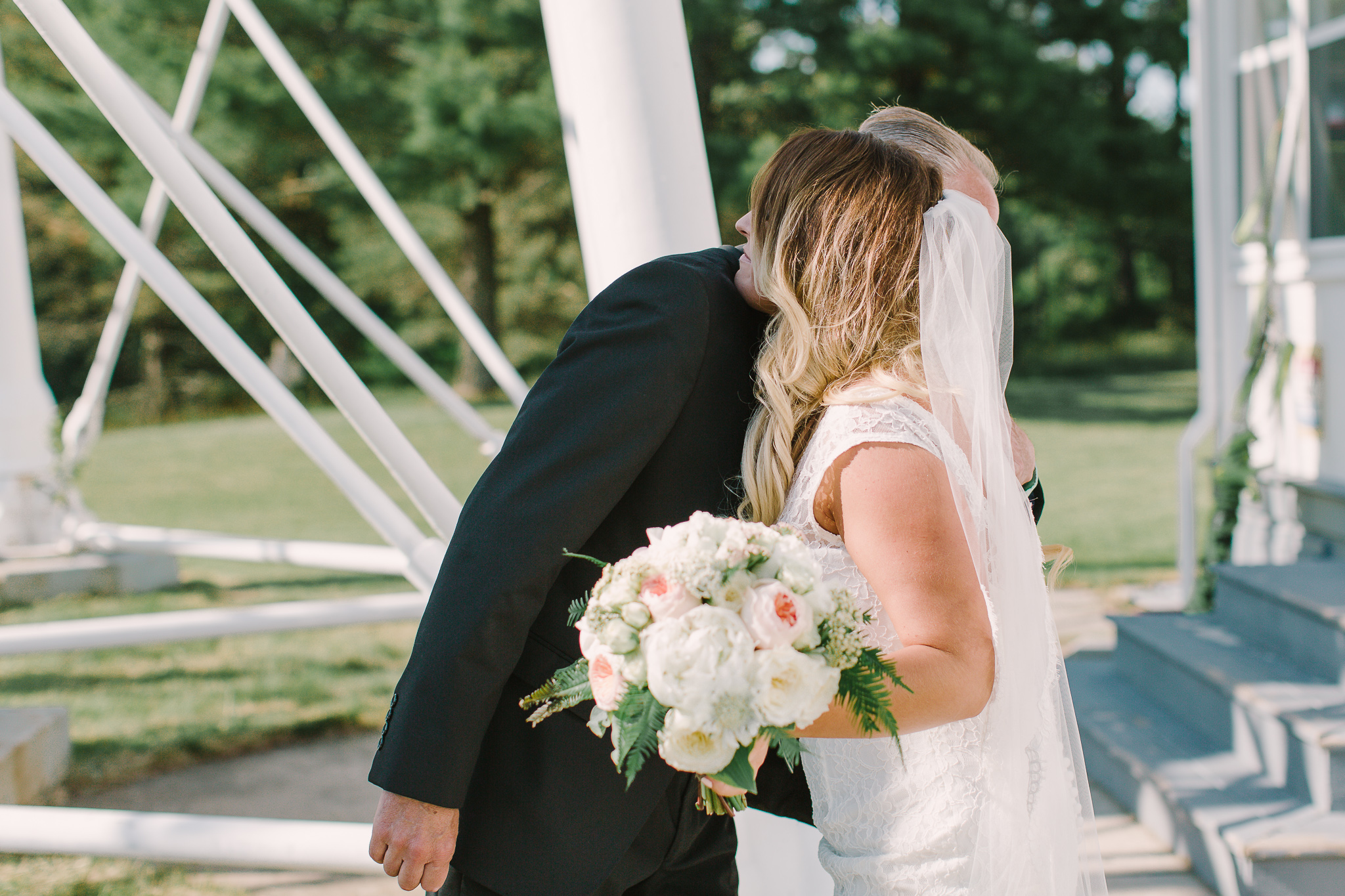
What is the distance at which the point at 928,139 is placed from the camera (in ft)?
6.84

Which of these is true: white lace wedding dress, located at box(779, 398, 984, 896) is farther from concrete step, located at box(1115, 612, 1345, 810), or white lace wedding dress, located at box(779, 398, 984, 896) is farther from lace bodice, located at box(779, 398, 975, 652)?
concrete step, located at box(1115, 612, 1345, 810)

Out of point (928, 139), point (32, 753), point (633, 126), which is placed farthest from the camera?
point (32, 753)

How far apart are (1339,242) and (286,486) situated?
1283 cm

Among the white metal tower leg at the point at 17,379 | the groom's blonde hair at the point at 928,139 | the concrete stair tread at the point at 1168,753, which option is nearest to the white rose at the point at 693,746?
the groom's blonde hair at the point at 928,139

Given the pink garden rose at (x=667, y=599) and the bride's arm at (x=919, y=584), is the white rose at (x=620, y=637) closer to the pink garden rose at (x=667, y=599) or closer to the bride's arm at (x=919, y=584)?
the pink garden rose at (x=667, y=599)

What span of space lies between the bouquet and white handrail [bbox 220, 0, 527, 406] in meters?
2.75

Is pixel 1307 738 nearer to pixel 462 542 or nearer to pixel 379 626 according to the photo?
pixel 462 542

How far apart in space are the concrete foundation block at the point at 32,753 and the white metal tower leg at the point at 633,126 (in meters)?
3.56

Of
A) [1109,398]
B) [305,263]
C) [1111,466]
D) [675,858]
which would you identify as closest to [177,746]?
[305,263]

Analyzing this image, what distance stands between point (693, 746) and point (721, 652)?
135 millimetres

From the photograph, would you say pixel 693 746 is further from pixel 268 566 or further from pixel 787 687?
pixel 268 566

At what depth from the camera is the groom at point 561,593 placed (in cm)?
173

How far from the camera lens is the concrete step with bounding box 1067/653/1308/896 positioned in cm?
349

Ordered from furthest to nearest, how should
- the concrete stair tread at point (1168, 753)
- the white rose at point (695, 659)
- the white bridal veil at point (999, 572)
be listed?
1. the concrete stair tread at point (1168, 753)
2. the white bridal veil at point (999, 572)
3. the white rose at point (695, 659)
